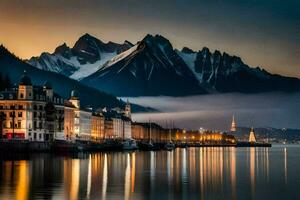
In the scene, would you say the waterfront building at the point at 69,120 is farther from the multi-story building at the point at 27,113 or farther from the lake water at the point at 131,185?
the lake water at the point at 131,185

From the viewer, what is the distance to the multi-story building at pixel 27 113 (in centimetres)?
14875

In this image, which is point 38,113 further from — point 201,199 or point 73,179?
point 201,199

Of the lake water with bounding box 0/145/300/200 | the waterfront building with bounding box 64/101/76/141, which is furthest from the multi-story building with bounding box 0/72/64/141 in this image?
the lake water with bounding box 0/145/300/200

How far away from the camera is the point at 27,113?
151 m

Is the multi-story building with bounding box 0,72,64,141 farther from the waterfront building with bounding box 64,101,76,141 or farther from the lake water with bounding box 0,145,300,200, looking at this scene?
the lake water with bounding box 0,145,300,200

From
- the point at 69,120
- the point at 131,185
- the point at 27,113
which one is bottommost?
the point at 131,185

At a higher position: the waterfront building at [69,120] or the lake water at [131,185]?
the waterfront building at [69,120]

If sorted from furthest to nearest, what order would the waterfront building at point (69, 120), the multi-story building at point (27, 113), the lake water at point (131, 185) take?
the waterfront building at point (69, 120), the multi-story building at point (27, 113), the lake water at point (131, 185)

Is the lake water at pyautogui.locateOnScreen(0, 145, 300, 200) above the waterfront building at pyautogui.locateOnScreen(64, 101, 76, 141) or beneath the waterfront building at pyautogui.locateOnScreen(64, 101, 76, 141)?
beneath

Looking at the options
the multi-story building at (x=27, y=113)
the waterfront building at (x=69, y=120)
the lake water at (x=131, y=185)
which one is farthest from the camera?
the waterfront building at (x=69, y=120)

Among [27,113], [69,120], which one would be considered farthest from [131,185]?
[69,120]

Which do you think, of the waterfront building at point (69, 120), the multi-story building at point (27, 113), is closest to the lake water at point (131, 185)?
the multi-story building at point (27, 113)

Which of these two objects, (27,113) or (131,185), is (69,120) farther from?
(131,185)

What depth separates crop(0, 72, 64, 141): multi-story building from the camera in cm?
14875
